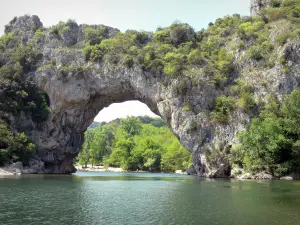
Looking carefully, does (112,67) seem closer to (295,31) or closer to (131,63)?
(131,63)

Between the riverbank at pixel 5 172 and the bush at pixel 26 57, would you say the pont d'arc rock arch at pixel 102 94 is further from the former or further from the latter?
the riverbank at pixel 5 172

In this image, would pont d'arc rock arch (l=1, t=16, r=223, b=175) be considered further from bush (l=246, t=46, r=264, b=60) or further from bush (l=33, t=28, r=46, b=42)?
bush (l=246, t=46, r=264, b=60)

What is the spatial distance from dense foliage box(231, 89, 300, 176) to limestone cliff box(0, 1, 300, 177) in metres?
5.46

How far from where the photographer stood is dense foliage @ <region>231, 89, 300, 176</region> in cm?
3978

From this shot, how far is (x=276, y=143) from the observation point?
3962 cm

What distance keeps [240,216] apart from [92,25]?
184 feet

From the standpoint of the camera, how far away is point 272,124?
40469 millimetres

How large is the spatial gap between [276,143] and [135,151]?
5056 cm

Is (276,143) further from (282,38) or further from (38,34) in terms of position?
(38,34)

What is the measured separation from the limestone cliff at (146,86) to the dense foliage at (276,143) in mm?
5464

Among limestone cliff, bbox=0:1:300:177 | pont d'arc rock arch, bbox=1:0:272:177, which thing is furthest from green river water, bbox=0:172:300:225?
limestone cliff, bbox=0:1:300:177

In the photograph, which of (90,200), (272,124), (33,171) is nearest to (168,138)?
(33,171)

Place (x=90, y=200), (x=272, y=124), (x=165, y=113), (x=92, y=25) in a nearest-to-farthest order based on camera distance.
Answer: (x=90, y=200), (x=272, y=124), (x=165, y=113), (x=92, y=25)

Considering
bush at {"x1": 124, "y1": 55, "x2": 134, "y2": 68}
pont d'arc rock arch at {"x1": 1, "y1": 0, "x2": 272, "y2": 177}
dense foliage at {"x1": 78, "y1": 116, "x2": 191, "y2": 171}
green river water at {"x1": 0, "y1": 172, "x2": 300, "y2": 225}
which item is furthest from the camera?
dense foliage at {"x1": 78, "y1": 116, "x2": 191, "y2": 171}
